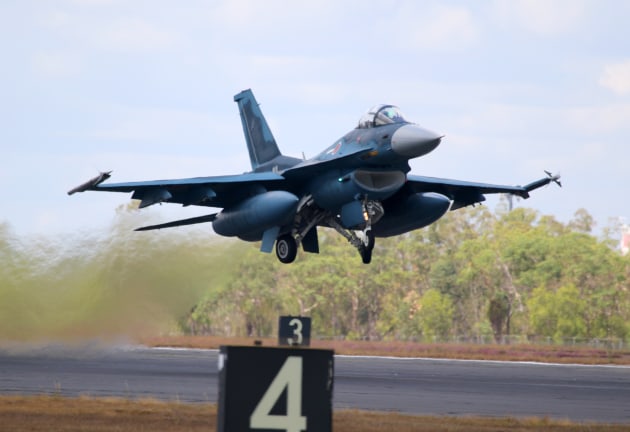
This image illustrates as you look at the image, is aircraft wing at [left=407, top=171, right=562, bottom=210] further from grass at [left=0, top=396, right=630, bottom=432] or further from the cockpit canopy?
grass at [left=0, top=396, right=630, bottom=432]

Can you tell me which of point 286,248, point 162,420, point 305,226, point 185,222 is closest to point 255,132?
point 185,222

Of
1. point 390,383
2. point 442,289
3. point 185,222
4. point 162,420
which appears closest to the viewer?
point 162,420

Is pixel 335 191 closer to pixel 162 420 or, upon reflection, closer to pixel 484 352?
pixel 162 420

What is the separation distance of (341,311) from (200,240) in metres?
59.1

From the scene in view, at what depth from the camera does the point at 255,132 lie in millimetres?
33188

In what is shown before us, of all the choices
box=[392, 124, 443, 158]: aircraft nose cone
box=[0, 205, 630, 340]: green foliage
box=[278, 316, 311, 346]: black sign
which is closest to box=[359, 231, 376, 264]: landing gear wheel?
box=[392, 124, 443, 158]: aircraft nose cone

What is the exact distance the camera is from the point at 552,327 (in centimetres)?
7656

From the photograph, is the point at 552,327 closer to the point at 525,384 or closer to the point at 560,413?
the point at 525,384

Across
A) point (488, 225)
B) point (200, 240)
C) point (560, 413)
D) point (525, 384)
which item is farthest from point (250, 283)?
point (560, 413)

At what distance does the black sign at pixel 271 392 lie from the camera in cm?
892

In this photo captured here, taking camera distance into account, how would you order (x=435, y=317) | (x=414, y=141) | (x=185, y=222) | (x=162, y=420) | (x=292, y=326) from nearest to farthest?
(x=292, y=326)
(x=162, y=420)
(x=414, y=141)
(x=185, y=222)
(x=435, y=317)

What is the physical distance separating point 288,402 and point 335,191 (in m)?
18.1

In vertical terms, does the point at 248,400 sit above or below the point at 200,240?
below

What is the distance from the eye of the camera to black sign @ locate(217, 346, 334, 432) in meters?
8.92
